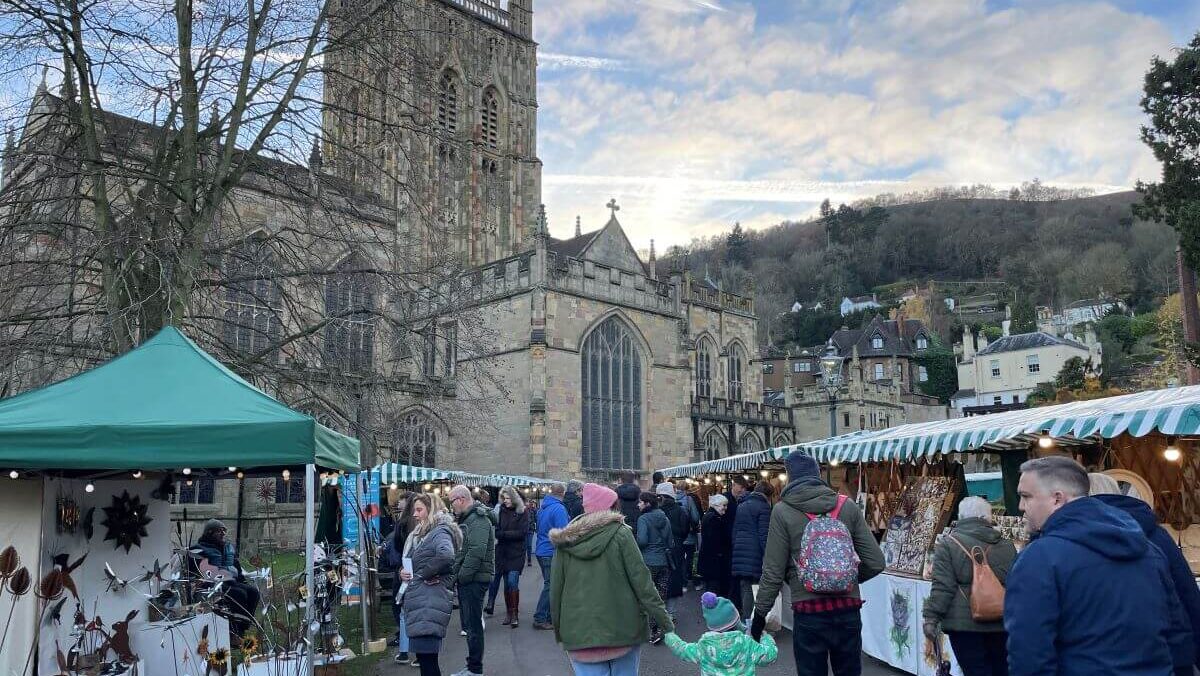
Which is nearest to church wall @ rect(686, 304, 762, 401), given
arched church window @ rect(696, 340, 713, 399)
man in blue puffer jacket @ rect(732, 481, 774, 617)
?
arched church window @ rect(696, 340, 713, 399)

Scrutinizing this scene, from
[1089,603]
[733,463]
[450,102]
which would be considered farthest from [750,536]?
[450,102]

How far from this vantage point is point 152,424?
21.3ft

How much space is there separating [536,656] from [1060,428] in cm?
562

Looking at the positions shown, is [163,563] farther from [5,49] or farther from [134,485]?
[5,49]

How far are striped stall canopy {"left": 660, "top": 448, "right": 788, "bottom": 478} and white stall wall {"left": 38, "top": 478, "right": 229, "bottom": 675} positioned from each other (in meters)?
8.21

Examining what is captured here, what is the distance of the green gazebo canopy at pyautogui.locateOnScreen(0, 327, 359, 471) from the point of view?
6.33 metres

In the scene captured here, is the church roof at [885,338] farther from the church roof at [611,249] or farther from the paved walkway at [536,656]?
the paved walkway at [536,656]

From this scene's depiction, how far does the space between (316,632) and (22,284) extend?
5.37 metres

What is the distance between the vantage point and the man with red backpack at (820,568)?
5.34 meters

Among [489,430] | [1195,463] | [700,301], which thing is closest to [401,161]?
[489,430]

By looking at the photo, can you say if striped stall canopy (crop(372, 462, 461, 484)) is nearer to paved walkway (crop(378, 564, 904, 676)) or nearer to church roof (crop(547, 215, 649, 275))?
paved walkway (crop(378, 564, 904, 676))

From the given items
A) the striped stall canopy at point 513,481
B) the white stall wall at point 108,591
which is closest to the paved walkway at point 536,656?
the white stall wall at point 108,591

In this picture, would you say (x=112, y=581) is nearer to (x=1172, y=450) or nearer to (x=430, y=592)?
(x=430, y=592)

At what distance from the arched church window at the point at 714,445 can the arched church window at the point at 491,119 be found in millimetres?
17593
